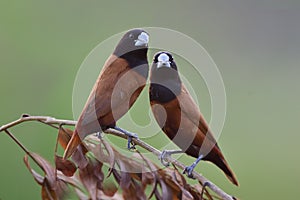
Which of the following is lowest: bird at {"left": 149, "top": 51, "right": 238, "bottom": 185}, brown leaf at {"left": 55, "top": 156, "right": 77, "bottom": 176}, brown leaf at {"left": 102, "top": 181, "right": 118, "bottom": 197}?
brown leaf at {"left": 102, "top": 181, "right": 118, "bottom": 197}

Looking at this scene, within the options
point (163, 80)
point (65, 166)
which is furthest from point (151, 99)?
point (65, 166)

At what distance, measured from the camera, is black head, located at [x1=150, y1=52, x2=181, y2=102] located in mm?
759

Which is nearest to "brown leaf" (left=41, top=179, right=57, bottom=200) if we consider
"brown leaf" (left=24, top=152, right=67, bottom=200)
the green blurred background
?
"brown leaf" (left=24, top=152, right=67, bottom=200)

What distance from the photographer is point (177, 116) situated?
2.52 ft

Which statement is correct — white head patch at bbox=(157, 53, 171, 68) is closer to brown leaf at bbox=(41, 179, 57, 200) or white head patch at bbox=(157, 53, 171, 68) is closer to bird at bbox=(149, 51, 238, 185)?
bird at bbox=(149, 51, 238, 185)

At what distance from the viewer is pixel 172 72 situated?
2.53 ft

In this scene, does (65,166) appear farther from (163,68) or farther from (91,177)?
(163,68)

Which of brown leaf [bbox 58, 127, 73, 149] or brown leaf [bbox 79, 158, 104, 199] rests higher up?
brown leaf [bbox 58, 127, 73, 149]

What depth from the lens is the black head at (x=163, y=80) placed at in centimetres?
76

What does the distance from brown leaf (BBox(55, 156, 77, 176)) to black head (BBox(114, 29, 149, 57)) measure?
15 cm

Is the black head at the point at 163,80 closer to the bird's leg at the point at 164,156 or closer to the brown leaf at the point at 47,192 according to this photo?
the bird's leg at the point at 164,156

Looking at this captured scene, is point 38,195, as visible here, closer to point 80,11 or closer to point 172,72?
point 80,11

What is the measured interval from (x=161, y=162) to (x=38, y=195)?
2.93ft

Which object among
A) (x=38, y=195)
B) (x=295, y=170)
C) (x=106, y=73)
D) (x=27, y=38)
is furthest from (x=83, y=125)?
(x=27, y=38)
